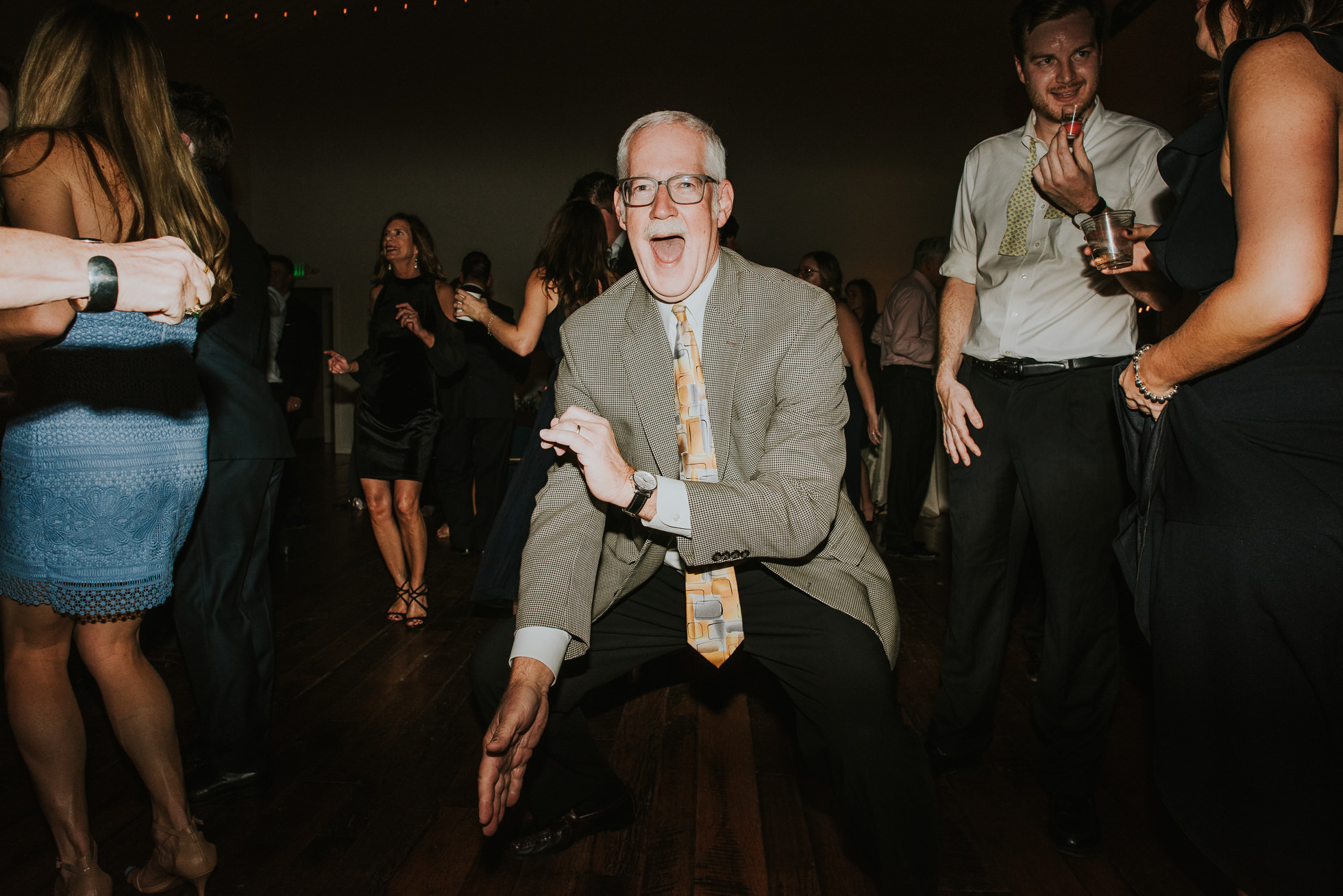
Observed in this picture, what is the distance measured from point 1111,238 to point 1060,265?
0.44 meters

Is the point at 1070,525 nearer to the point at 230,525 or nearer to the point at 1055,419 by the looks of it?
the point at 1055,419

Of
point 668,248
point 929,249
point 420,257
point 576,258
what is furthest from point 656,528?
point 929,249

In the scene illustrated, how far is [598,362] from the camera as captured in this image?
1587 mm

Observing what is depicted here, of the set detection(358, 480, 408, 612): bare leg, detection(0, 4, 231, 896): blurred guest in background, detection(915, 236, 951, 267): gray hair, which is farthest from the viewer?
detection(915, 236, 951, 267): gray hair

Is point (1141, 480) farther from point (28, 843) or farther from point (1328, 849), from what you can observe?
point (28, 843)

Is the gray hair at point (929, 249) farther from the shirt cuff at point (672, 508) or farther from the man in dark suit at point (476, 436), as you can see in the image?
the shirt cuff at point (672, 508)

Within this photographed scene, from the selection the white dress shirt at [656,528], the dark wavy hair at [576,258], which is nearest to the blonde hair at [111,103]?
the white dress shirt at [656,528]

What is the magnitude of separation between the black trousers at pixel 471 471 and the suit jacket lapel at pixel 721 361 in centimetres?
306

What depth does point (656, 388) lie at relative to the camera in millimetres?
1536

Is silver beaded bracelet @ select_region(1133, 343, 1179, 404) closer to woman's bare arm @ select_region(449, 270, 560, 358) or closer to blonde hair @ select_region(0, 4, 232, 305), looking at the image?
blonde hair @ select_region(0, 4, 232, 305)

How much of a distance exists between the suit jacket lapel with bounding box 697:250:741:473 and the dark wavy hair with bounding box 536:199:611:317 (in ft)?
4.01

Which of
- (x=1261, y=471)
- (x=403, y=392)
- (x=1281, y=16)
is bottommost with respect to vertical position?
(x=403, y=392)

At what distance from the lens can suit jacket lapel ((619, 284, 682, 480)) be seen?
1530mm

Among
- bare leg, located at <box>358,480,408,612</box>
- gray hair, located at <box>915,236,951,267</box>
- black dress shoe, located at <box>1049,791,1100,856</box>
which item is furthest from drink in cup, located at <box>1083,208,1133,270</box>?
gray hair, located at <box>915,236,951,267</box>
